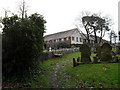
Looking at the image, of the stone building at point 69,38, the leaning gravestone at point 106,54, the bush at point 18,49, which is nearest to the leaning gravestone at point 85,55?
the leaning gravestone at point 106,54

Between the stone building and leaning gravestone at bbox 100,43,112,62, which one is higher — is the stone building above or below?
above

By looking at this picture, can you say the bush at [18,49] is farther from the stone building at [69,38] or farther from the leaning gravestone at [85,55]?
the stone building at [69,38]

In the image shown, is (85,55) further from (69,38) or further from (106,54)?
(69,38)

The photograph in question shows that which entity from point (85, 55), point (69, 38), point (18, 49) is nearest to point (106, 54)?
point (85, 55)

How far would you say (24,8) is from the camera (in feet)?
80.0

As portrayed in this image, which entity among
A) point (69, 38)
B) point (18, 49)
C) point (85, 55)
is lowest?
point (85, 55)

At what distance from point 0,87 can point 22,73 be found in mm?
1609

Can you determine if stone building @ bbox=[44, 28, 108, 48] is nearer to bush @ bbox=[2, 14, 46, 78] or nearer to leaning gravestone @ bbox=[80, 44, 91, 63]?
leaning gravestone @ bbox=[80, 44, 91, 63]

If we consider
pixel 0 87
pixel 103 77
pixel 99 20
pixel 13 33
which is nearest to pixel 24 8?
pixel 13 33

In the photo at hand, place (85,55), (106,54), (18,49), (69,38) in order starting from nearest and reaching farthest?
(18,49) < (85,55) < (106,54) < (69,38)

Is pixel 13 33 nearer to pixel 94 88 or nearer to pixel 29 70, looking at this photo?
pixel 29 70

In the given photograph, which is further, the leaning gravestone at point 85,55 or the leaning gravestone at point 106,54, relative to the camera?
the leaning gravestone at point 106,54

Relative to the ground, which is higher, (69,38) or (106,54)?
(69,38)

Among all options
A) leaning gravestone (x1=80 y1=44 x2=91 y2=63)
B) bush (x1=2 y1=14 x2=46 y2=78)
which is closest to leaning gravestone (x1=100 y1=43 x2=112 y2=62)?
leaning gravestone (x1=80 y1=44 x2=91 y2=63)
